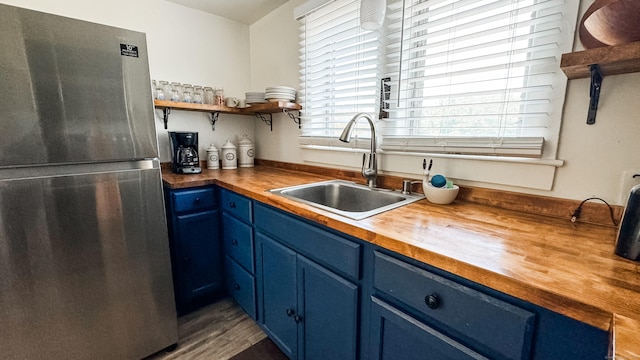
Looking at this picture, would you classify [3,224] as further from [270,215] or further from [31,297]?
[270,215]

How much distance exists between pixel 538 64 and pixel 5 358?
2.40 meters

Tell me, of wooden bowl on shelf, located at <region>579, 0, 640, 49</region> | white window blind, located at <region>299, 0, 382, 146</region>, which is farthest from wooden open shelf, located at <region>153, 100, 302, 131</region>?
wooden bowl on shelf, located at <region>579, 0, 640, 49</region>

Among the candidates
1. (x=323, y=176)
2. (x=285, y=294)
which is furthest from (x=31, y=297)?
(x=323, y=176)

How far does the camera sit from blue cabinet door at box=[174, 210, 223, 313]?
1.67 meters

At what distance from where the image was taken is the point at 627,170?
85cm

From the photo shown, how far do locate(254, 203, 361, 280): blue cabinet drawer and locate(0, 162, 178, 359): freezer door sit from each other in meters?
0.58

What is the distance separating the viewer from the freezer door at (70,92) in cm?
98

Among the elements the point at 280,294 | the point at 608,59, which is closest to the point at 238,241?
the point at 280,294

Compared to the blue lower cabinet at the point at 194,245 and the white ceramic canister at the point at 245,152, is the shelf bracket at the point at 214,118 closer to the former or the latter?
the white ceramic canister at the point at 245,152

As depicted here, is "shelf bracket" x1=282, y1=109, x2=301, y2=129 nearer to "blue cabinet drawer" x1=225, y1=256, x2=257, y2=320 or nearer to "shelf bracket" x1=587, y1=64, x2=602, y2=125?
"blue cabinet drawer" x1=225, y1=256, x2=257, y2=320

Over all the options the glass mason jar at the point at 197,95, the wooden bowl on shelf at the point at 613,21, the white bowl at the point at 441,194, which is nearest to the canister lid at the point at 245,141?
the glass mason jar at the point at 197,95

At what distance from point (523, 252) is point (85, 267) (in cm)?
168

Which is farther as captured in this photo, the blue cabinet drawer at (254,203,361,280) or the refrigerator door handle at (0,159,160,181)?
the refrigerator door handle at (0,159,160,181)

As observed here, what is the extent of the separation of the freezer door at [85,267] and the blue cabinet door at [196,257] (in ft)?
0.79
